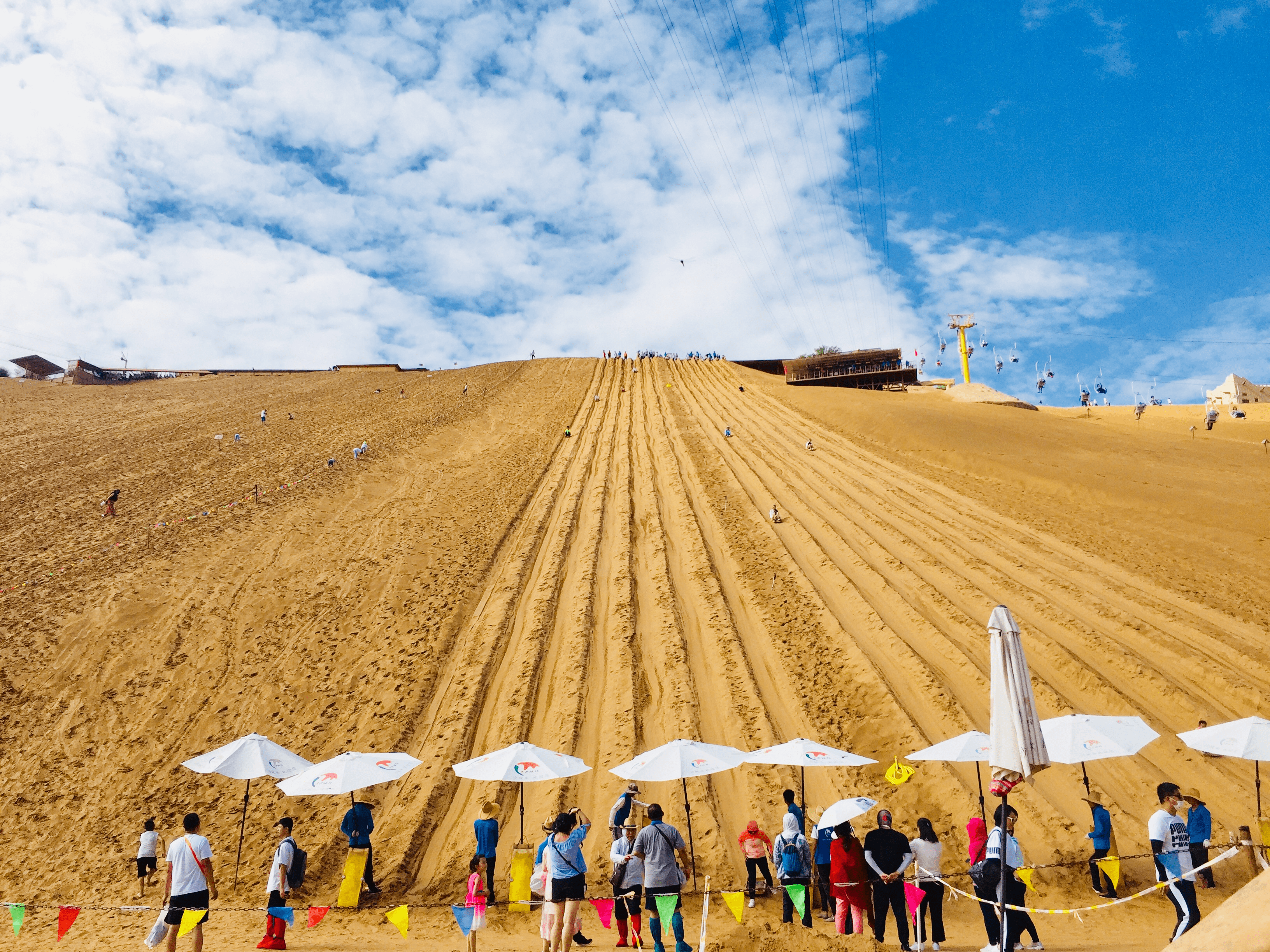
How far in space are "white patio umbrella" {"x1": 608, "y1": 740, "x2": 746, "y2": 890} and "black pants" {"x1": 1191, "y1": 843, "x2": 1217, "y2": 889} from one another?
5670 mm

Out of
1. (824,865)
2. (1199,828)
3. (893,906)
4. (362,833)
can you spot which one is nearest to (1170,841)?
(1199,828)

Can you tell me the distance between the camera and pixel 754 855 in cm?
1009

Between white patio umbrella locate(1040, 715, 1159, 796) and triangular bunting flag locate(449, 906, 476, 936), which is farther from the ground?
white patio umbrella locate(1040, 715, 1159, 796)

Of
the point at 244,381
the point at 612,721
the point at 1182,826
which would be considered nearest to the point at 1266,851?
the point at 1182,826

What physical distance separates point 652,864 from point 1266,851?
9065mm

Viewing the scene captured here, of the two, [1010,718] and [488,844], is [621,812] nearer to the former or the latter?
[488,844]

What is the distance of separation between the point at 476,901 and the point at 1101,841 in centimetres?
828

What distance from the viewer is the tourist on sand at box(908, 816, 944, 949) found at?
8312 mm

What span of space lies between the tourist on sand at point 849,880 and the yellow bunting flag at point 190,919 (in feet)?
23.3

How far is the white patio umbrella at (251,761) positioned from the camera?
10031 millimetres

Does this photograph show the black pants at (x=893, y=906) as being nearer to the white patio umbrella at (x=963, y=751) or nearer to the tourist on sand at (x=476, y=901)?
the white patio umbrella at (x=963, y=751)

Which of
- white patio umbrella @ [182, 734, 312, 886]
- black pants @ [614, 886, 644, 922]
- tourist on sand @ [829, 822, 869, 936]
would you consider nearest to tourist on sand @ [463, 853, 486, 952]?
black pants @ [614, 886, 644, 922]

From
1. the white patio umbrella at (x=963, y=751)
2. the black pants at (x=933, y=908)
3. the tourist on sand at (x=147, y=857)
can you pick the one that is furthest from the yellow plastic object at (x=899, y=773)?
the tourist on sand at (x=147, y=857)

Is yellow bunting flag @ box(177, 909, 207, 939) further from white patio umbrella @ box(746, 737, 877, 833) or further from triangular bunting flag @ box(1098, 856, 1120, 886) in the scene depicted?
triangular bunting flag @ box(1098, 856, 1120, 886)
